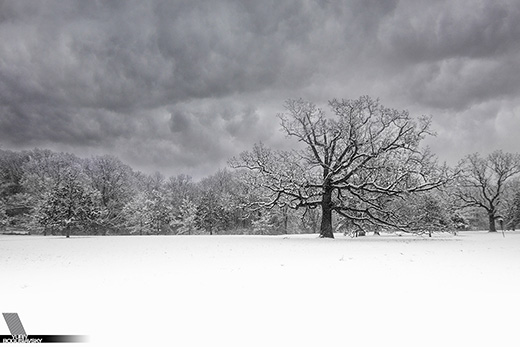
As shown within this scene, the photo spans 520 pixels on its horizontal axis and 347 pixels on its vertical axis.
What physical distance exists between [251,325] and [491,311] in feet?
10.8

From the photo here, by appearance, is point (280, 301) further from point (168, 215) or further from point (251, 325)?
point (168, 215)

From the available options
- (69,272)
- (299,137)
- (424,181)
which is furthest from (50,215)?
(424,181)

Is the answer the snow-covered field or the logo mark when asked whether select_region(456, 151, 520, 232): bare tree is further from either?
the logo mark

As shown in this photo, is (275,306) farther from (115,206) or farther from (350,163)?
(115,206)

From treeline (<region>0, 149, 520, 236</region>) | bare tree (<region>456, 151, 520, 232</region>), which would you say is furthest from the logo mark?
bare tree (<region>456, 151, 520, 232</region>)

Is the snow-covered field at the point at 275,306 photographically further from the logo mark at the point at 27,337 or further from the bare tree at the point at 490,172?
the bare tree at the point at 490,172

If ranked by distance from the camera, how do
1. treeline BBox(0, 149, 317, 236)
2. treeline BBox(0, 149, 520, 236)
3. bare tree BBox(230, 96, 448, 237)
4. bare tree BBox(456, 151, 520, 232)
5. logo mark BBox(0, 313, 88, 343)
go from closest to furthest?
1. logo mark BBox(0, 313, 88, 343)
2. bare tree BBox(230, 96, 448, 237)
3. treeline BBox(0, 149, 520, 236)
4. bare tree BBox(456, 151, 520, 232)
5. treeline BBox(0, 149, 317, 236)

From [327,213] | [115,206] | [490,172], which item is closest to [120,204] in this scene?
[115,206]

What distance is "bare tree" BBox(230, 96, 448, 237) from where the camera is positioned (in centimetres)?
2328

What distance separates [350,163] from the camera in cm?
2358

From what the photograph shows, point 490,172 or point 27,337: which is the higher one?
A: point 490,172

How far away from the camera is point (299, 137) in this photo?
25.8 m

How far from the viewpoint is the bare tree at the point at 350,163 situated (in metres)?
23.3

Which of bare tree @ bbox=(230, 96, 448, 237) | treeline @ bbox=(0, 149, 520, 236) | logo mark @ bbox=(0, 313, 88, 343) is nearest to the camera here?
logo mark @ bbox=(0, 313, 88, 343)
